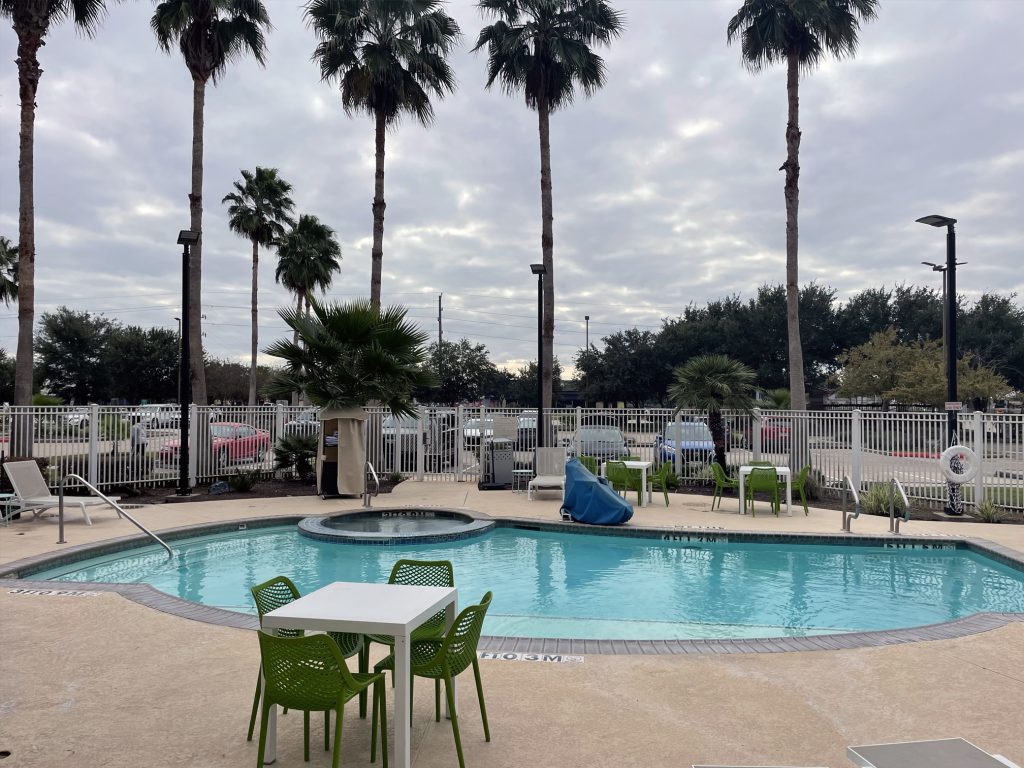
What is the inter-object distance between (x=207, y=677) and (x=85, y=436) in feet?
35.0

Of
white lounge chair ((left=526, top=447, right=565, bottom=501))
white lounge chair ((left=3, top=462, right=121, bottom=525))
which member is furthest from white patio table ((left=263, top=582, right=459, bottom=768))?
white lounge chair ((left=526, top=447, right=565, bottom=501))

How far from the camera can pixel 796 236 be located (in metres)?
16.2

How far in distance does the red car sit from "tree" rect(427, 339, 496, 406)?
3019 cm

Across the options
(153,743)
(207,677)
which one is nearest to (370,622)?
(153,743)

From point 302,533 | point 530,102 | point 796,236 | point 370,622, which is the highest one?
point 530,102

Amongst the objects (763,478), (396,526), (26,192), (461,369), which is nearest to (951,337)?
(763,478)

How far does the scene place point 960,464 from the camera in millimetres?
11453

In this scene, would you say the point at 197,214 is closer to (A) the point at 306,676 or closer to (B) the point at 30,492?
(B) the point at 30,492

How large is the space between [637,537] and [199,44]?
14894 millimetres

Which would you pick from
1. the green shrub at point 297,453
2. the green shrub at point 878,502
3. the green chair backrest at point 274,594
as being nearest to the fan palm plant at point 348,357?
the green shrub at point 297,453

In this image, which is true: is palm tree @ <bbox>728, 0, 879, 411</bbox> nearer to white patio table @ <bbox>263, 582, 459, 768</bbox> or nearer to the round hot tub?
the round hot tub

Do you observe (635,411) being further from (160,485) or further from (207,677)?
(207,677)

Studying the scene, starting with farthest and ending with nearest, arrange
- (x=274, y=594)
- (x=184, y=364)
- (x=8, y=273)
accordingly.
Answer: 1. (x=8, y=273)
2. (x=184, y=364)
3. (x=274, y=594)

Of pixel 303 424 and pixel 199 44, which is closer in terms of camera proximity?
pixel 199 44
